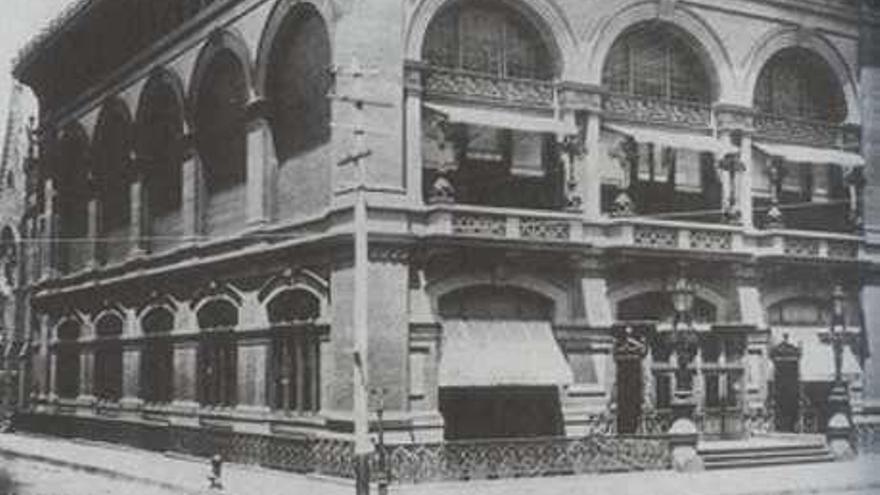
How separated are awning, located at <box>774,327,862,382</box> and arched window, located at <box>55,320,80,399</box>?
2423 cm

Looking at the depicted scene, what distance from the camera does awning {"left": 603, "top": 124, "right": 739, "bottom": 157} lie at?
3227 centimetres

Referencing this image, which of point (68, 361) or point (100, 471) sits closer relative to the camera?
point (100, 471)

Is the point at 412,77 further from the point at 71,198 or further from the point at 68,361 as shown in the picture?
the point at 68,361

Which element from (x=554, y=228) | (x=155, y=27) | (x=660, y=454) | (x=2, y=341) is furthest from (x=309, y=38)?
(x=2, y=341)

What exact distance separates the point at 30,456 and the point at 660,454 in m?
18.5

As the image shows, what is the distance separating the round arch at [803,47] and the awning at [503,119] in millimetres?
6135

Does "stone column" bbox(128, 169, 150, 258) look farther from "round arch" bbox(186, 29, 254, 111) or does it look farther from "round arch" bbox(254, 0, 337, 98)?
"round arch" bbox(254, 0, 337, 98)

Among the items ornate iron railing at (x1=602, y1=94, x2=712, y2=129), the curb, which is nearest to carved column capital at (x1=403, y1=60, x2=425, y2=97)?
ornate iron railing at (x1=602, y1=94, x2=712, y2=129)

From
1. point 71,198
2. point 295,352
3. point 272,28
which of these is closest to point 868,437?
point 295,352

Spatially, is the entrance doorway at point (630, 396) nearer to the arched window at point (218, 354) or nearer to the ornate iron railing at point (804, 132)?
the ornate iron railing at point (804, 132)

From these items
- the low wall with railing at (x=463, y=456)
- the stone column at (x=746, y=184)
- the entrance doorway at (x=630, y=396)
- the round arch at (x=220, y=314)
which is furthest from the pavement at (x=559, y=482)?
the stone column at (x=746, y=184)

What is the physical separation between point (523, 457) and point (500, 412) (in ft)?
8.22

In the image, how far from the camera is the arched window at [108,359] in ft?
137

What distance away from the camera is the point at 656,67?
3409cm
